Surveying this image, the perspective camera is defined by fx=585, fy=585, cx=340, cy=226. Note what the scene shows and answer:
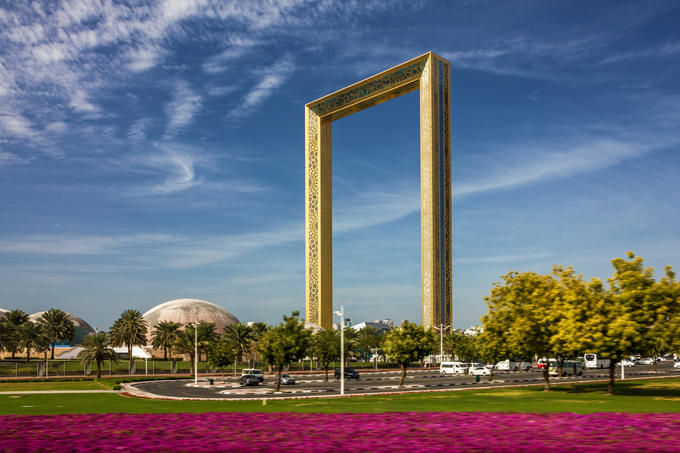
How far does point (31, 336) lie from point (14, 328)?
483cm

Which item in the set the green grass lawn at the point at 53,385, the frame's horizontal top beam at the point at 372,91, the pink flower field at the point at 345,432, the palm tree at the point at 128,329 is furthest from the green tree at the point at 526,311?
the frame's horizontal top beam at the point at 372,91

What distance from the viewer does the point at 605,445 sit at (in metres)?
15.7

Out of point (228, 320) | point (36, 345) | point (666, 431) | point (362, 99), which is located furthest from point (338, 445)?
point (228, 320)

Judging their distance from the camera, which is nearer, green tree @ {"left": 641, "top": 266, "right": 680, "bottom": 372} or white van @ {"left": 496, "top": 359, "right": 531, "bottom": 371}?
green tree @ {"left": 641, "top": 266, "right": 680, "bottom": 372}

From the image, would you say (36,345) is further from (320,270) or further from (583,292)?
(583,292)

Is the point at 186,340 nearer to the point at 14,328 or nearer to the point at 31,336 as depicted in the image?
the point at 31,336

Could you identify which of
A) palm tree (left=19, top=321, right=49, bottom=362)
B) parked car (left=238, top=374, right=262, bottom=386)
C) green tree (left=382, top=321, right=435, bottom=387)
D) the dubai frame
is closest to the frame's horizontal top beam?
the dubai frame

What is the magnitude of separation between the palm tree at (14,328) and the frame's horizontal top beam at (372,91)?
7204 cm

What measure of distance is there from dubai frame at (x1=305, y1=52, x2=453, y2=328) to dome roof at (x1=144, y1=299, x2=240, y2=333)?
3778 centimetres

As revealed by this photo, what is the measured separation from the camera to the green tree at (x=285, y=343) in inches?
2196

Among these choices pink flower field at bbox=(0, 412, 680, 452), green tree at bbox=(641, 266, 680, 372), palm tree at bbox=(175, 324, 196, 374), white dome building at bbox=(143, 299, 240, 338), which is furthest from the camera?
white dome building at bbox=(143, 299, 240, 338)

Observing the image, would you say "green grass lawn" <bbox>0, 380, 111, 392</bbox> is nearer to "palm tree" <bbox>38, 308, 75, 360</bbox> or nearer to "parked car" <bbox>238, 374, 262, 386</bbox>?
"parked car" <bbox>238, 374, 262, 386</bbox>

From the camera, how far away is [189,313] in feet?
503

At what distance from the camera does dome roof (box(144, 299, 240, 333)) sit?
152 meters
